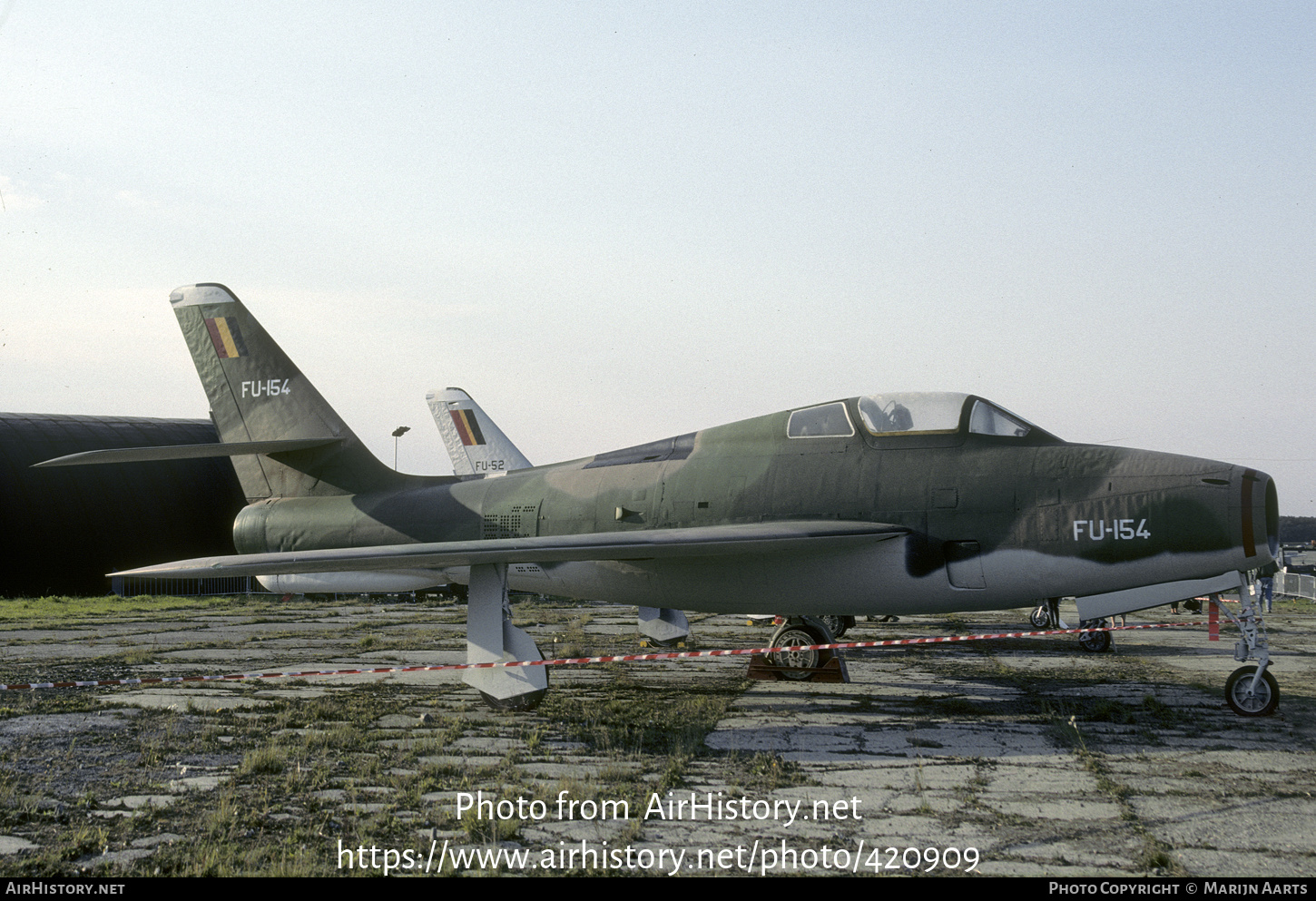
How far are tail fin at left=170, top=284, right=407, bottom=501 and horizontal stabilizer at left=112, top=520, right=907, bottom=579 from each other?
3.50m

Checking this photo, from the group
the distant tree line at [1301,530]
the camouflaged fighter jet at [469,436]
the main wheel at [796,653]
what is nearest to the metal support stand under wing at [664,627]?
the main wheel at [796,653]

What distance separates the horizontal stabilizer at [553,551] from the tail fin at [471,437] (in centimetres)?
1726

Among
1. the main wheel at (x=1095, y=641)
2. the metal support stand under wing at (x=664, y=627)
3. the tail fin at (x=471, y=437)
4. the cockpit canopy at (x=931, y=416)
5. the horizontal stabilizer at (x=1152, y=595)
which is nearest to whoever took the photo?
the horizontal stabilizer at (x=1152, y=595)

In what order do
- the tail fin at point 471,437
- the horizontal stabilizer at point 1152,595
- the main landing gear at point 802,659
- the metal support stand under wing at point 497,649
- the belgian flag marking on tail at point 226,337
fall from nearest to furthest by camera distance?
the horizontal stabilizer at point 1152,595, the metal support stand under wing at point 497,649, the main landing gear at point 802,659, the belgian flag marking on tail at point 226,337, the tail fin at point 471,437

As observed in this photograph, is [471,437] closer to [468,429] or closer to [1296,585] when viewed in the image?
[468,429]

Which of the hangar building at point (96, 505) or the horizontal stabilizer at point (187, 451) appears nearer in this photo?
the horizontal stabilizer at point (187, 451)

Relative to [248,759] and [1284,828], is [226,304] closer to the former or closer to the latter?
[248,759]

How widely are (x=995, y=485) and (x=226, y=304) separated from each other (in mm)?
10334

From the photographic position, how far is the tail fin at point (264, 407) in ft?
42.7

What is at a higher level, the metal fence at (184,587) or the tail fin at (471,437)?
the tail fin at (471,437)

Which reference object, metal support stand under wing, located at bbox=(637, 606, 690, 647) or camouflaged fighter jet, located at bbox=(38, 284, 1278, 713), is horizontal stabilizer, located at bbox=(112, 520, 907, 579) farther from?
metal support stand under wing, located at bbox=(637, 606, 690, 647)

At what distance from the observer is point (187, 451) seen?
1160cm

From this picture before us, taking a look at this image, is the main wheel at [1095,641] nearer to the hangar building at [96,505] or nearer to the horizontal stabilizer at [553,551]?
the horizontal stabilizer at [553,551]

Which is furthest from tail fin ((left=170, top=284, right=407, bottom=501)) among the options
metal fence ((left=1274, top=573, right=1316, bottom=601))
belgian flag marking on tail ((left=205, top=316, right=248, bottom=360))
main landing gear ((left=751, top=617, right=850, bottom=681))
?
metal fence ((left=1274, top=573, right=1316, bottom=601))
